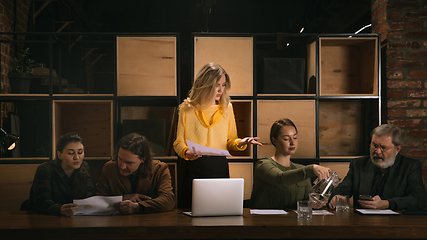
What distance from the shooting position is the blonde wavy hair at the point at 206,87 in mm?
2582

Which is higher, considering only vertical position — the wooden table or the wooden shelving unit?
the wooden shelving unit

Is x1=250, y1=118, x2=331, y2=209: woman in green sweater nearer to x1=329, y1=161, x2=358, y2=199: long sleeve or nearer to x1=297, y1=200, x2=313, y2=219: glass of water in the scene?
x1=329, y1=161, x2=358, y2=199: long sleeve

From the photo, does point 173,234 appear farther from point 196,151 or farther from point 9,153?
point 9,153

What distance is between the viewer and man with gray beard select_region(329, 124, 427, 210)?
245 centimetres

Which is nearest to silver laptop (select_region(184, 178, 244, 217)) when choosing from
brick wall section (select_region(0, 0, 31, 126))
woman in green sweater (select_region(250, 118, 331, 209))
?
woman in green sweater (select_region(250, 118, 331, 209))

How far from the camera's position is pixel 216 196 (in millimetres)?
1863

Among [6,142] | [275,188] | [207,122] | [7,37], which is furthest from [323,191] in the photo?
[7,37]

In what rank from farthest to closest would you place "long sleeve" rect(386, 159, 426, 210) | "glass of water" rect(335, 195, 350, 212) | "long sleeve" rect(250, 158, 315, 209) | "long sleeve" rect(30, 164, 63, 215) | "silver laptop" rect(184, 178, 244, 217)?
"long sleeve" rect(250, 158, 315, 209), "long sleeve" rect(386, 159, 426, 210), "glass of water" rect(335, 195, 350, 212), "long sleeve" rect(30, 164, 63, 215), "silver laptop" rect(184, 178, 244, 217)

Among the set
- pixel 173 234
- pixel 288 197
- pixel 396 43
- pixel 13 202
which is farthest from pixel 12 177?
pixel 396 43

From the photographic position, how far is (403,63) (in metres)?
3.20

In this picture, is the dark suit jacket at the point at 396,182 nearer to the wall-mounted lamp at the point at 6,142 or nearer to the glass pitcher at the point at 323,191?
the glass pitcher at the point at 323,191

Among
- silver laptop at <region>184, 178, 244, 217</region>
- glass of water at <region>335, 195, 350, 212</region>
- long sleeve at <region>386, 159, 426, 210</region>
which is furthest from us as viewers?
long sleeve at <region>386, 159, 426, 210</region>

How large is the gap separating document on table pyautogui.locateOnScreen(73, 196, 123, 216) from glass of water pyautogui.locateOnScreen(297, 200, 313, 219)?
39.6 inches

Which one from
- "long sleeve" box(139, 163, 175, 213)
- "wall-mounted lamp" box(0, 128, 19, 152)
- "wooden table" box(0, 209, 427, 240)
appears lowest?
"wooden table" box(0, 209, 427, 240)
